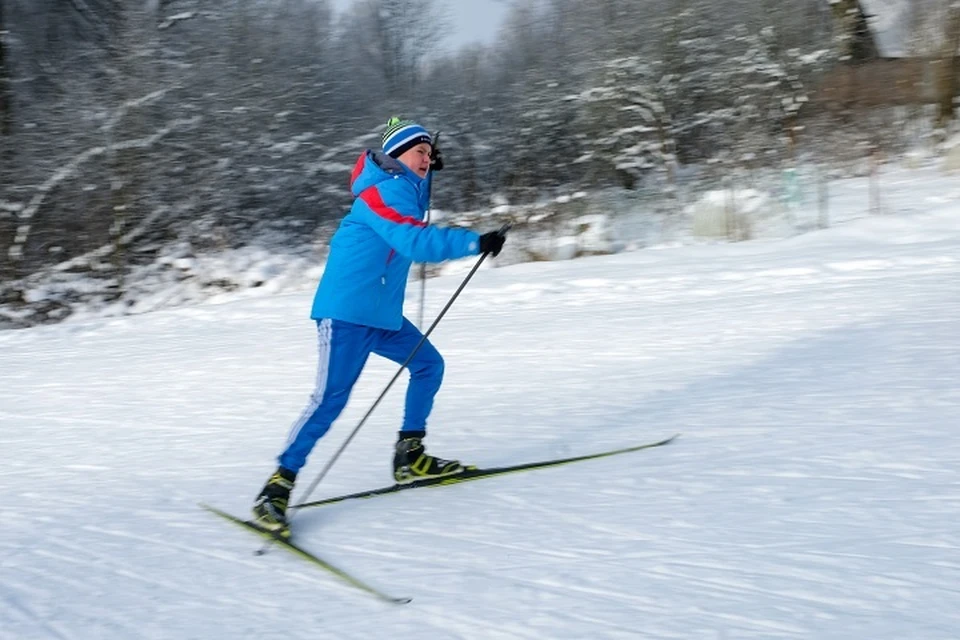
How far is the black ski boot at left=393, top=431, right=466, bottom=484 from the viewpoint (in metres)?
4.47

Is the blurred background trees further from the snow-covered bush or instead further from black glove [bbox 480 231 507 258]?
black glove [bbox 480 231 507 258]

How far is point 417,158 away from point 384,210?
1.01ft

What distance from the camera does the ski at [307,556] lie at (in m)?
3.22

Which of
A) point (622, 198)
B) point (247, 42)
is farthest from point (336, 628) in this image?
point (247, 42)

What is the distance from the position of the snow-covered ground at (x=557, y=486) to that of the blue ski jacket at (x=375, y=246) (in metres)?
0.82

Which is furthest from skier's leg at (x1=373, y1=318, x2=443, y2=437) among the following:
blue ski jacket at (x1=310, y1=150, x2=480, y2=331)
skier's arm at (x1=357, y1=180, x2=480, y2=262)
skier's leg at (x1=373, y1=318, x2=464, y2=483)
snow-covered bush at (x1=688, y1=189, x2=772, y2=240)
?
snow-covered bush at (x1=688, y1=189, x2=772, y2=240)

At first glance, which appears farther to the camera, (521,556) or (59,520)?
(59,520)

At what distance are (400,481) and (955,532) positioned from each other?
218 cm

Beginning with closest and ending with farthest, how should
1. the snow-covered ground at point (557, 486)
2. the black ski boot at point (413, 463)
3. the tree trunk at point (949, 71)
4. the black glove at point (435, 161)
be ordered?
1. the snow-covered ground at point (557, 486)
2. the black glove at point (435, 161)
3. the black ski boot at point (413, 463)
4. the tree trunk at point (949, 71)

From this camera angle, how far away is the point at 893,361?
6305mm

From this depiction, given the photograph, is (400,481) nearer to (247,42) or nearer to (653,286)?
(653,286)

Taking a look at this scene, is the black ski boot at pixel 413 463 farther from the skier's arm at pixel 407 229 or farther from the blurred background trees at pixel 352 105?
the blurred background trees at pixel 352 105

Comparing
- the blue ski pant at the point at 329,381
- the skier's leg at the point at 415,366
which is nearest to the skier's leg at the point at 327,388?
the blue ski pant at the point at 329,381

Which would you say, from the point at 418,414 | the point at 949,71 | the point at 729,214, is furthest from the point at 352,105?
the point at 418,414
